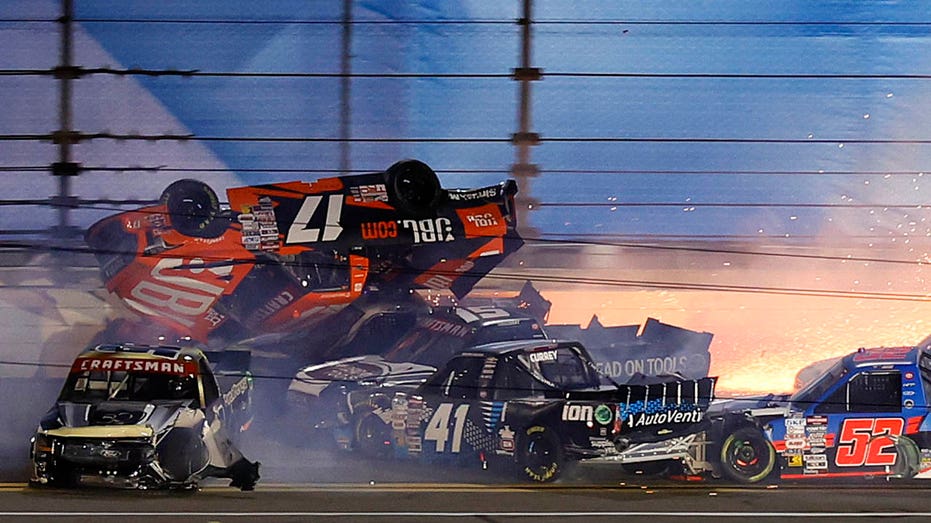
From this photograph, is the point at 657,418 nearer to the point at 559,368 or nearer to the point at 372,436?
the point at 559,368

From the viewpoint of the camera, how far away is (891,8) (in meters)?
11.0

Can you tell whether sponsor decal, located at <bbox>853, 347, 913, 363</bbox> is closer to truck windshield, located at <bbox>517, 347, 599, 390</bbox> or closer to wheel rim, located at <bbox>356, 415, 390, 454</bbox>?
truck windshield, located at <bbox>517, 347, 599, 390</bbox>

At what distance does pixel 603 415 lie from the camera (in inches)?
384

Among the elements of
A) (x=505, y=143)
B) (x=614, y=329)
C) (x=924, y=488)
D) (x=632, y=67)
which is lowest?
(x=924, y=488)

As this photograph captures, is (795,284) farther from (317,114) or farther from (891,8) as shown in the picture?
(317,114)

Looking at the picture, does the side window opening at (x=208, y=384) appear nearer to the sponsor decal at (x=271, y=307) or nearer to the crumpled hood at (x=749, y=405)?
the sponsor decal at (x=271, y=307)

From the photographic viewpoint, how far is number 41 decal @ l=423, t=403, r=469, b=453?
988 cm

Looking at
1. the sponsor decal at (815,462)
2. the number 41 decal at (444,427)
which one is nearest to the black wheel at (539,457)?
the number 41 decal at (444,427)

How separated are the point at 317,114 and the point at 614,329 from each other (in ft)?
11.1

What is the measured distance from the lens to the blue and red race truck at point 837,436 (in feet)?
32.0

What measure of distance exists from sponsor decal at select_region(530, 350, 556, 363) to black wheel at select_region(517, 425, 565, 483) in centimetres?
58

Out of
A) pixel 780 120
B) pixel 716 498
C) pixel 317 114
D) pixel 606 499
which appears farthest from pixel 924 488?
pixel 317 114

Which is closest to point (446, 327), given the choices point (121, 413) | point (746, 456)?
point (746, 456)

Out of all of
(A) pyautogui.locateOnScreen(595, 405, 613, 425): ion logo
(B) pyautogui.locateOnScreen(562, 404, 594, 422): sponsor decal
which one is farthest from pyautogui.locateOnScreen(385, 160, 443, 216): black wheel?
(A) pyautogui.locateOnScreen(595, 405, 613, 425): ion logo
